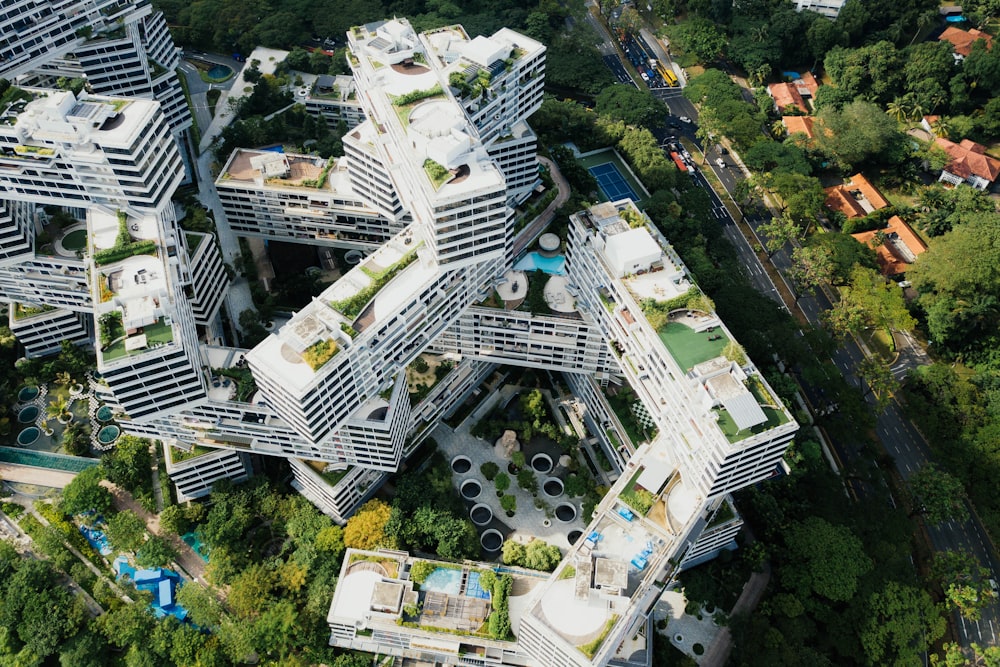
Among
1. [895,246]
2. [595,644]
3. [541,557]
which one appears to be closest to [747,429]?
[595,644]

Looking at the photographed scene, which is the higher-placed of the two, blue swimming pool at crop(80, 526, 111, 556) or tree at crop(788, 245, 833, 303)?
tree at crop(788, 245, 833, 303)

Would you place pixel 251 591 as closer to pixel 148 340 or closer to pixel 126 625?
pixel 126 625

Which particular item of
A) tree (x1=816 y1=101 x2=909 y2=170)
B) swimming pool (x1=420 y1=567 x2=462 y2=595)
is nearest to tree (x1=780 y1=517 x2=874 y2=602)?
swimming pool (x1=420 y1=567 x2=462 y2=595)

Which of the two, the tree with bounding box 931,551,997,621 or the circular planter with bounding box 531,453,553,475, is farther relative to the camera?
the circular planter with bounding box 531,453,553,475

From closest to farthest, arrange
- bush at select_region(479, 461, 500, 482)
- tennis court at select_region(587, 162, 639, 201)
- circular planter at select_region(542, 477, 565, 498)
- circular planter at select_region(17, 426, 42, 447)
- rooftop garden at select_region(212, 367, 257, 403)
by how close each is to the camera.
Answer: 1. rooftop garden at select_region(212, 367, 257, 403)
2. circular planter at select_region(542, 477, 565, 498)
3. bush at select_region(479, 461, 500, 482)
4. circular planter at select_region(17, 426, 42, 447)
5. tennis court at select_region(587, 162, 639, 201)

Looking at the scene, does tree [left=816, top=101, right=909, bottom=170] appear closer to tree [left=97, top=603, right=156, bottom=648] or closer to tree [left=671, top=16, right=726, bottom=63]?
tree [left=671, top=16, right=726, bottom=63]

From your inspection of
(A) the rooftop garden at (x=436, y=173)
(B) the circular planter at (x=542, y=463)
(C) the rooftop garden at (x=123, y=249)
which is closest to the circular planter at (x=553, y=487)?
(B) the circular planter at (x=542, y=463)

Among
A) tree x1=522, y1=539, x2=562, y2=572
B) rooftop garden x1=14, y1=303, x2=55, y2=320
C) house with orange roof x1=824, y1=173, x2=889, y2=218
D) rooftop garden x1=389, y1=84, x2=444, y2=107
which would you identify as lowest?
tree x1=522, y1=539, x2=562, y2=572
